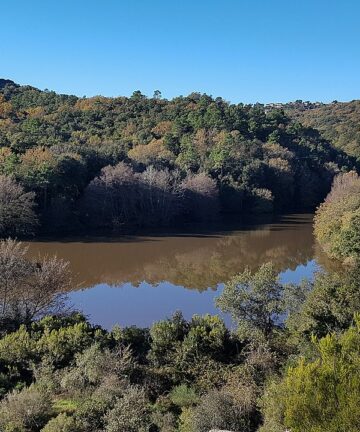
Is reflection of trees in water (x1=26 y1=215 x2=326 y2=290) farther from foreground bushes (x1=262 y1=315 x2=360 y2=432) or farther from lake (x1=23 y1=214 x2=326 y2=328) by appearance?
foreground bushes (x1=262 y1=315 x2=360 y2=432)

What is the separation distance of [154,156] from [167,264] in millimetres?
24329

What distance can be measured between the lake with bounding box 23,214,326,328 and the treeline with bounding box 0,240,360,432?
5.31 meters

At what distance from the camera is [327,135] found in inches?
3807

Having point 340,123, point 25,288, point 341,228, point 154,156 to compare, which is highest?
point 340,123

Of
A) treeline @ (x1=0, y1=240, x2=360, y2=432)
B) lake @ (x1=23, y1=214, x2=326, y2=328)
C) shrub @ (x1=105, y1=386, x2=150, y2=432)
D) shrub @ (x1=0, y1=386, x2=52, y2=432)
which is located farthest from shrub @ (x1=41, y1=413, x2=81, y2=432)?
lake @ (x1=23, y1=214, x2=326, y2=328)

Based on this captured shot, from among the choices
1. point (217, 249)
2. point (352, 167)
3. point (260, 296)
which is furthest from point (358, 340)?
point (352, 167)

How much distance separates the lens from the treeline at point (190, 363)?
26.6 ft

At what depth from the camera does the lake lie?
22078mm

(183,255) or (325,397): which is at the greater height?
(325,397)

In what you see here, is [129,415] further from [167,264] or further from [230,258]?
[230,258]

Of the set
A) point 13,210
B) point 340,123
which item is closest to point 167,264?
point 13,210

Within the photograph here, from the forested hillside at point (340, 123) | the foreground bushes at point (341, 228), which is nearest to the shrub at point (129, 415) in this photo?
the foreground bushes at point (341, 228)

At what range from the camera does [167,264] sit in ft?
104

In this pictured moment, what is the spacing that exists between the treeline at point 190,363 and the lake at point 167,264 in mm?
5305
